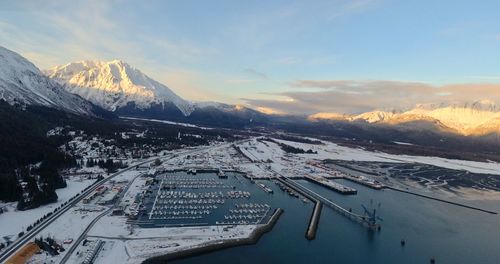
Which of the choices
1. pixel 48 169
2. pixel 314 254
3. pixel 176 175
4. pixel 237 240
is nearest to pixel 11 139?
pixel 48 169

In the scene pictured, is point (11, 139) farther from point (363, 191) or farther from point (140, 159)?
point (363, 191)

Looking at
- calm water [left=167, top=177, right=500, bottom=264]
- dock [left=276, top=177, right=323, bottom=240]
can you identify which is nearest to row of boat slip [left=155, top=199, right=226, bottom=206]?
calm water [left=167, top=177, right=500, bottom=264]

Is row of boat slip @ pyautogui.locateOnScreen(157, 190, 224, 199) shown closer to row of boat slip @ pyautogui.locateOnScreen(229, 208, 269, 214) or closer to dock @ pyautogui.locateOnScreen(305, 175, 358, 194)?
row of boat slip @ pyautogui.locateOnScreen(229, 208, 269, 214)

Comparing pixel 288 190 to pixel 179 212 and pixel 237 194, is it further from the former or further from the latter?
pixel 179 212

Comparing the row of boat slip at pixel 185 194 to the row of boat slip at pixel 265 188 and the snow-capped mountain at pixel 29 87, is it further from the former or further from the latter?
the snow-capped mountain at pixel 29 87

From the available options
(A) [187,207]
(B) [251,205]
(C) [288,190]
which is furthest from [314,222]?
(C) [288,190]

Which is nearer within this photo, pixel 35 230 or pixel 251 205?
pixel 35 230

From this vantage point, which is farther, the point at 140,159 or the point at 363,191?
the point at 140,159
